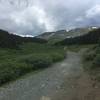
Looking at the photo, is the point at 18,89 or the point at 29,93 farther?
the point at 18,89

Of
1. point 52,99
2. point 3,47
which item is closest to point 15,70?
point 52,99

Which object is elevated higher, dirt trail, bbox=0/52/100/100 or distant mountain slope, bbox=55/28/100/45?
distant mountain slope, bbox=55/28/100/45

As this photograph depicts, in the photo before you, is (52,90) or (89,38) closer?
(52,90)

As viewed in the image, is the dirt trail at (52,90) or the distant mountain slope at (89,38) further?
the distant mountain slope at (89,38)

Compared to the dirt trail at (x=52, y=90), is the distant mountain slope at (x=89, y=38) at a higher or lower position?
higher

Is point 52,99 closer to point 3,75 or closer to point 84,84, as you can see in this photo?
point 84,84

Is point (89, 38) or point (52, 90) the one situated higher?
point (89, 38)

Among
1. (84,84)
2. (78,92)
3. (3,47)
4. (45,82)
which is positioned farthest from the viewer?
(3,47)

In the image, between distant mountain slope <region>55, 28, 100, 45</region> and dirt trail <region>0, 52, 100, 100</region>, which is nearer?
dirt trail <region>0, 52, 100, 100</region>

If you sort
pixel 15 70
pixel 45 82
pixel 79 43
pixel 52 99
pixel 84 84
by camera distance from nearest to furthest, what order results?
pixel 52 99 → pixel 84 84 → pixel 45 82 → pixel 15 70 → pixel 79 43

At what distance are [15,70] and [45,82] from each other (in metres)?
8.57

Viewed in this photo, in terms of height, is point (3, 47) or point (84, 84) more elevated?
point (3, 47)

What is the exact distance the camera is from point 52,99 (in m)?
22.7

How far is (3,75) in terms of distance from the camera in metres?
33.6
